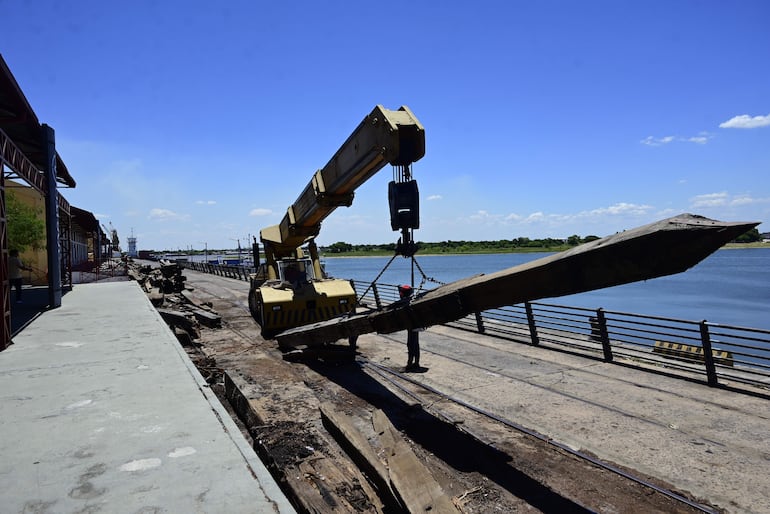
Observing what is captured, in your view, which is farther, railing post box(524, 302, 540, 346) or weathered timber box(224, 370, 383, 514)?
railing post box(524, 302, 540, 346)

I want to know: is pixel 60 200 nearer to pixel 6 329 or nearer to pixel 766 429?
pixel 6 329

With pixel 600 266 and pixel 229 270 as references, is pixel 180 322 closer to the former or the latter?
pixel 600 266

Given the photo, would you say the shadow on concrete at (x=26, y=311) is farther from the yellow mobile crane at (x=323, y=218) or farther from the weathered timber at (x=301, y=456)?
the weathered timber at (x=301, y=456)

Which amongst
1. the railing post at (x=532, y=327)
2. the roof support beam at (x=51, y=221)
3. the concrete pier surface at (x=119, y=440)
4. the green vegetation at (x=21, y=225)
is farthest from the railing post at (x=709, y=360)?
the green vegetation at (x=21, y=225)

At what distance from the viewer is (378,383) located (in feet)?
31.0

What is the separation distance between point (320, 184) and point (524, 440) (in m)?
7.50

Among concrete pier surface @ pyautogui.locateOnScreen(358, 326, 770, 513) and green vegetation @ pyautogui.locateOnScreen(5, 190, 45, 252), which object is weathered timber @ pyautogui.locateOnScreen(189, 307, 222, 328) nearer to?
concrete pier surface @ pyautogui.locateOnScreen(358, 326, 770, 513)

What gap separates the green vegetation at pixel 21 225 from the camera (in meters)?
24.0

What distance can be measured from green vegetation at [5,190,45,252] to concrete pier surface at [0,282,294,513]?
20117mm

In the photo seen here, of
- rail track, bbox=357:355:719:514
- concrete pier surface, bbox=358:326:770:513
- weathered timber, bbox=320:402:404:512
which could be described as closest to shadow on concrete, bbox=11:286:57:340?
weathered timber, bbox=320:402:404:512

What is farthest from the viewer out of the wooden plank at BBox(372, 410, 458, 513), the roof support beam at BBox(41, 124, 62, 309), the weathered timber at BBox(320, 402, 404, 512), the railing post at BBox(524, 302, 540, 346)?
the roof support beam at BBox(41, 124, 62, 309)

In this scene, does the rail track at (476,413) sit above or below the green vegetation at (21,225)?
below

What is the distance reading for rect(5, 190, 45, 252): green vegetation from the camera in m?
24.0

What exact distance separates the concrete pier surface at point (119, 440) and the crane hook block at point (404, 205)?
365cm
